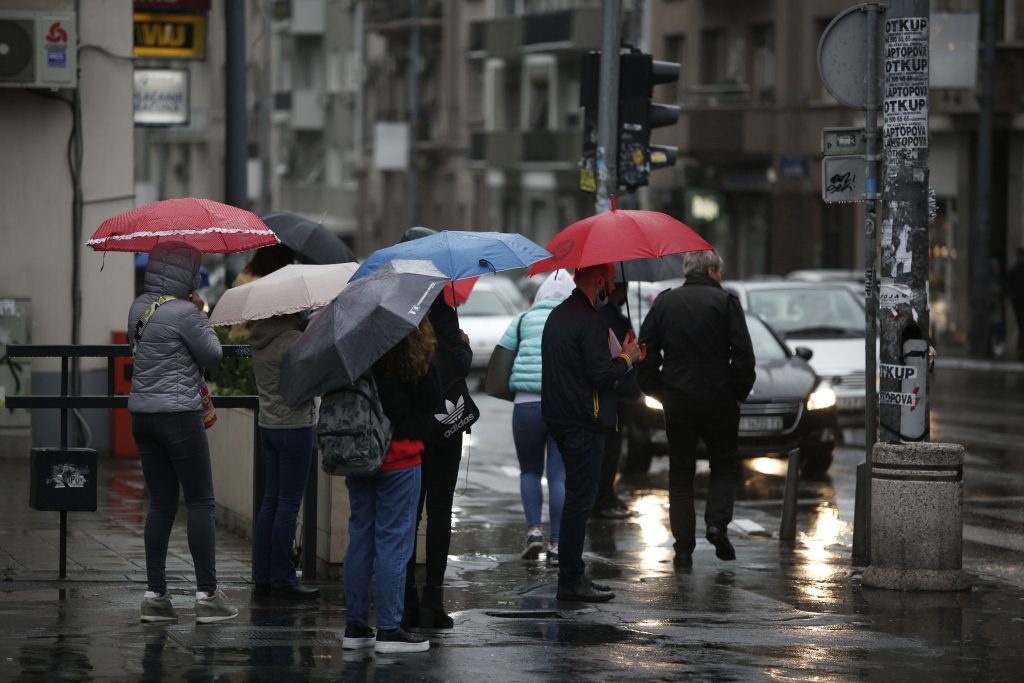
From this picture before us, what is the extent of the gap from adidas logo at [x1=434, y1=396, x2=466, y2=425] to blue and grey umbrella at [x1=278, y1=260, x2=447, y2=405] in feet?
2.95

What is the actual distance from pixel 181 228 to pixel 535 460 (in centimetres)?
302

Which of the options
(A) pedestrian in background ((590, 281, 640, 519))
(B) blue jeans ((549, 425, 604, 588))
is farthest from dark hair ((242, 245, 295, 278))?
(A) pedestrian in background ((590, 281, 640, 519))

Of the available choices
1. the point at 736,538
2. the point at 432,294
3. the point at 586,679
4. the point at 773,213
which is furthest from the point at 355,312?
the point at 773,213

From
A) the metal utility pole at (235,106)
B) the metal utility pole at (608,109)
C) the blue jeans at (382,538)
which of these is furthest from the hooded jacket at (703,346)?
the metal utility pole at (235,106)

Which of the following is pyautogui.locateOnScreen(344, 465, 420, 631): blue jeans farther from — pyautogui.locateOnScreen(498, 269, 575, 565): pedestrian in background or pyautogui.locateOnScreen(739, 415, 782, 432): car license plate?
pyautogui.locateOnScreen(739, 415, 782, 432): car license plate

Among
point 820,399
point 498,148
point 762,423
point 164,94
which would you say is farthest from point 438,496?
point 498,148

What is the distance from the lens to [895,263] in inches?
430

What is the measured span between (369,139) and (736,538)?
61.1 m

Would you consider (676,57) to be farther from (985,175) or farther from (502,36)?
(985,175)

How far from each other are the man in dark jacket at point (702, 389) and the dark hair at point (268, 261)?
2732 millimetres

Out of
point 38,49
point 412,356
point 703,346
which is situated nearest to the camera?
point 412,356

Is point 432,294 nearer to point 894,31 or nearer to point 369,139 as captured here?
point 894,31

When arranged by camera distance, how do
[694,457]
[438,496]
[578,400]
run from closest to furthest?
[438,496], [578,400], [694,457]

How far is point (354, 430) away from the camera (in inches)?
324
